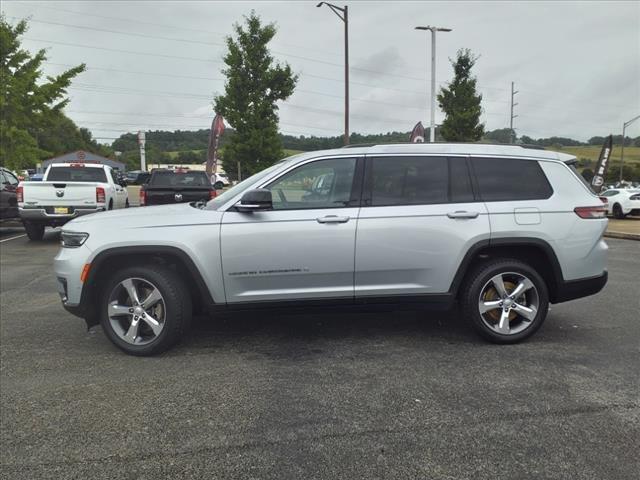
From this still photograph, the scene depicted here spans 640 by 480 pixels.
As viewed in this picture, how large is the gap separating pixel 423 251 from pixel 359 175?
0.84 m

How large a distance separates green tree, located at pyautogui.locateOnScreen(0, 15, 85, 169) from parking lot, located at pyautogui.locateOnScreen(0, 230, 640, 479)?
17128 mm

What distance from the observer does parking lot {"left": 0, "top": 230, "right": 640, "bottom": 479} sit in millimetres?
2826

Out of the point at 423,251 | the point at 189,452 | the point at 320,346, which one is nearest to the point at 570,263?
the point at 423,251

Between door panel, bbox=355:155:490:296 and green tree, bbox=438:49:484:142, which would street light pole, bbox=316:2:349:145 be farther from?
door panel, bbox=355:155:490:296

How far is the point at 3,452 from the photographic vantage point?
2949 mm

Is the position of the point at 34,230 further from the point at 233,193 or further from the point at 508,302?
the point at 508,302

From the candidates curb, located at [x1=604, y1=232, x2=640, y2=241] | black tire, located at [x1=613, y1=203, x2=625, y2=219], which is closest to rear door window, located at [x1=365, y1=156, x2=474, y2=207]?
curb, located at [x1=604, y1=232, x2=640, y2=241]

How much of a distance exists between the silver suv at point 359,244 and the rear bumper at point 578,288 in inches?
0.5

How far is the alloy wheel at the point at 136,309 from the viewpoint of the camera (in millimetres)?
4375

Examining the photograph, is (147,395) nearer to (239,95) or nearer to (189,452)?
(189,452)

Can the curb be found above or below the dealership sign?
below

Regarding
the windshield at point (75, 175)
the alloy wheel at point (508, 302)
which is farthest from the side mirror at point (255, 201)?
the windshield at point (75, 175)

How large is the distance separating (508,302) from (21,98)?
2040 centimetres

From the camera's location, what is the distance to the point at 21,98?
64.2 feet
